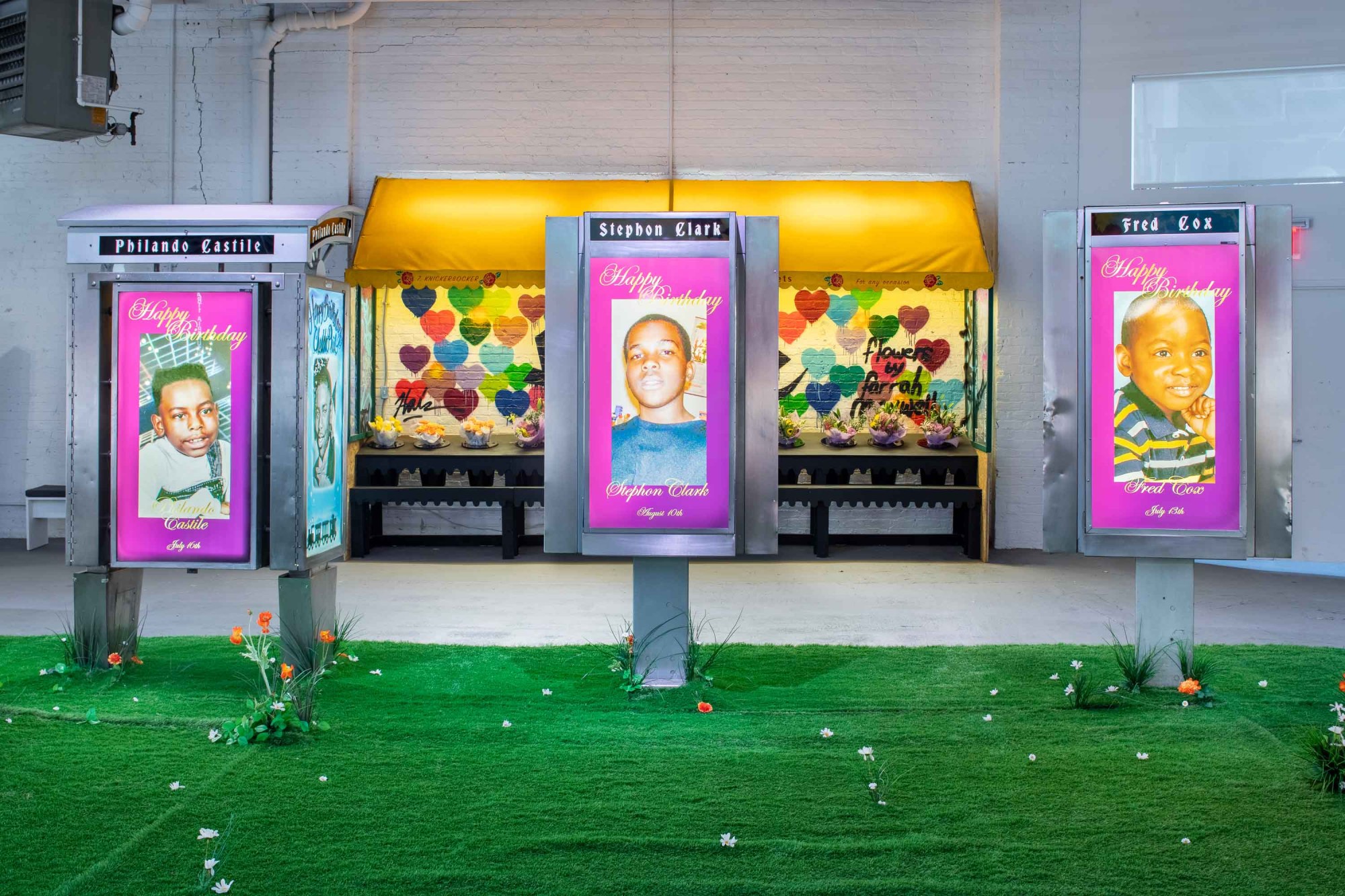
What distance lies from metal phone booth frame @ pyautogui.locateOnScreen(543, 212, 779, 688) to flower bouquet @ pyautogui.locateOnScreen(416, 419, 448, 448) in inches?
199

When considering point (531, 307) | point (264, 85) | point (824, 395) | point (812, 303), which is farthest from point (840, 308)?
point (264, 85)

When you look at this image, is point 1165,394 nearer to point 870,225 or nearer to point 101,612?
point 870,225

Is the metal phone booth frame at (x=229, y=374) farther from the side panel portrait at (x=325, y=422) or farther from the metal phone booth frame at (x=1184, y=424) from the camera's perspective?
the metal phone booth frame at (x=1184, y=424)

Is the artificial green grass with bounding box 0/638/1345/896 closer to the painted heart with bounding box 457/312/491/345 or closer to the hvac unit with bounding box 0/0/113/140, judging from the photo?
the hvac unit with bounding box 0/0/113/140

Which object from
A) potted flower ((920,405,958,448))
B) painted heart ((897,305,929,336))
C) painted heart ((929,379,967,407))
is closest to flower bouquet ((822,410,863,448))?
potted flower ((920,405,958,448))

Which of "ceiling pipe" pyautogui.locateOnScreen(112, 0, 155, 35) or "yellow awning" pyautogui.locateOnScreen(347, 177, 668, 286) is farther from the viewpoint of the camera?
"yellow awning" pyautogui.locateOnScreen(347, 177, 668, 286)

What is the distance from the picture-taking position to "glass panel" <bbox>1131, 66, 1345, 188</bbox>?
434 inches

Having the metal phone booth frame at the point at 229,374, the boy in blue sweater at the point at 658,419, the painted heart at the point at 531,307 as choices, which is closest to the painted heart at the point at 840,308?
the painted heart at the point at 531,307

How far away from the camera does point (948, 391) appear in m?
11.6

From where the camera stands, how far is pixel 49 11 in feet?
30.4

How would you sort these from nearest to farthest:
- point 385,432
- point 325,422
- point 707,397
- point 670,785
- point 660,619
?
point 670,785
point 707,397
point 660,619
point 325,422
point 385,432

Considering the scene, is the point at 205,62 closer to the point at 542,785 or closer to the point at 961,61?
the point at 961,61

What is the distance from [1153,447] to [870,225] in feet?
16.7

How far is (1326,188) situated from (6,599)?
1075 centimetres
